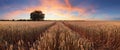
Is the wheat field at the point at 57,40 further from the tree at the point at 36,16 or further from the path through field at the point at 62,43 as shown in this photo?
the tree at the point at 36,16

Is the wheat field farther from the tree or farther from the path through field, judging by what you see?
the tree

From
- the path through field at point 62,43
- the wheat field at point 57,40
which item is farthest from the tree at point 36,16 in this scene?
the path through field at point 62,43

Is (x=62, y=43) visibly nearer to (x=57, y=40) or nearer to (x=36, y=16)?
(x=57, y=40)

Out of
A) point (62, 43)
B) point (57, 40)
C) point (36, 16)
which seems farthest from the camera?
point (36, 16)

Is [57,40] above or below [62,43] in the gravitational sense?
below

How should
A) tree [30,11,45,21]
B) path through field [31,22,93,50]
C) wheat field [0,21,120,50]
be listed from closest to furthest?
path through field [31,22,93,50] → wheat field [0,21,120,50] → tree [30,11,45,21]

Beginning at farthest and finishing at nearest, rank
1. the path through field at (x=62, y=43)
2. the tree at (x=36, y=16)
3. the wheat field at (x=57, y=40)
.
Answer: the tree at (x=36, y=16) → the wheat field at (x=57, y=40) → the path through field at (x=62, y=43)

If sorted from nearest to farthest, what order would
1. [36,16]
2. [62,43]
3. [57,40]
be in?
[62,43] → [57,40] → [36,16]

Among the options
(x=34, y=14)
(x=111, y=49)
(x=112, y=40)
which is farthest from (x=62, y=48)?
(x=34, y=14)

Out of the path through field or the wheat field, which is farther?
the wheat field

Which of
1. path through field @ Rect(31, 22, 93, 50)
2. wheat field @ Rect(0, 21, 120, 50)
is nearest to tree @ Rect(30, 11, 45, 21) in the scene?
wheat field @ Rect(0, 21, 120, 50)

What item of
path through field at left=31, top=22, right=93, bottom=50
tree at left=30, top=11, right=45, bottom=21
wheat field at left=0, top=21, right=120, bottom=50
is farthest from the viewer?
tree at left=30, top=11, right=45, bottom=21

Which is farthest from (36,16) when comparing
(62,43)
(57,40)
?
(62,43)

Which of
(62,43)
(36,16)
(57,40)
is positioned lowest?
(36,16)
